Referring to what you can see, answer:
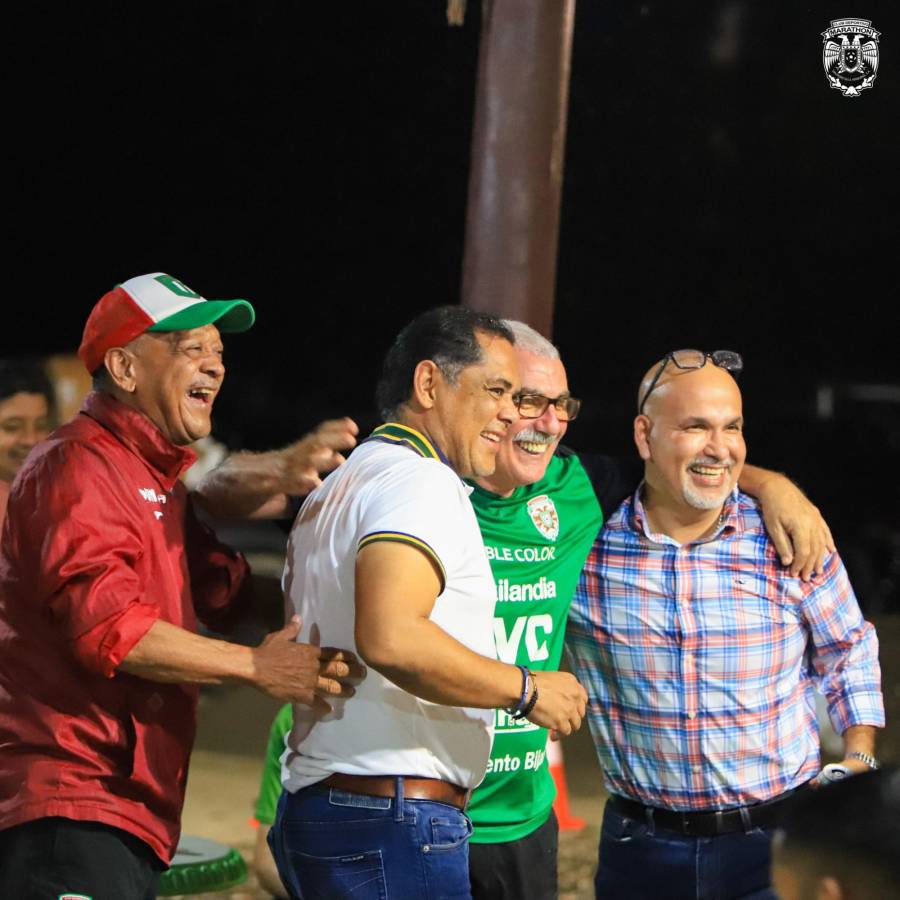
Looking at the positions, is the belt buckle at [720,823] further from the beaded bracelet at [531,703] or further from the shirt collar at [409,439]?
the shirt collar at [409,439]

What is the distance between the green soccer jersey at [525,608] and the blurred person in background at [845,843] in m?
1.64

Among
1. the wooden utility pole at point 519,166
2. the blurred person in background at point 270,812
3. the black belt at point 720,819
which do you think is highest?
the wooden utility pole at point 519,166

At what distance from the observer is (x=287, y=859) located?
8.73 ft

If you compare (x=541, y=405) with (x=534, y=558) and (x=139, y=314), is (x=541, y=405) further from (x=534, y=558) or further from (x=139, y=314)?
(x=139, y=314)

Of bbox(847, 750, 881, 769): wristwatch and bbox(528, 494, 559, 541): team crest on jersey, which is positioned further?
bbox(528, 494, 559, 541): team crest on jersey

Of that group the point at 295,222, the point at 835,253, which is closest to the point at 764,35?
the point at 835,253

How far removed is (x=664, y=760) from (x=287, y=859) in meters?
1.04

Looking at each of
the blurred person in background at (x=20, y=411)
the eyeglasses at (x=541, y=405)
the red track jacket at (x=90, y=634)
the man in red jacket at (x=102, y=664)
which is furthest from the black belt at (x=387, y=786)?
the blurred person in background at (x=20, y=411)

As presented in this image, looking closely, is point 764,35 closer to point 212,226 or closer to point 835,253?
point 835,253

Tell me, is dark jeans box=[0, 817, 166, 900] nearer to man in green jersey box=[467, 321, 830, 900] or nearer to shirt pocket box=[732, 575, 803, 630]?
man in green jersey box=[467, 321, 830, 900]

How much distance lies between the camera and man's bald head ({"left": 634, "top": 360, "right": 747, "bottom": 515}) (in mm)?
3400

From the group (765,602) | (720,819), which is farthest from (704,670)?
(720,819)

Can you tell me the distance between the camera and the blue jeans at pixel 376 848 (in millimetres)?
2512

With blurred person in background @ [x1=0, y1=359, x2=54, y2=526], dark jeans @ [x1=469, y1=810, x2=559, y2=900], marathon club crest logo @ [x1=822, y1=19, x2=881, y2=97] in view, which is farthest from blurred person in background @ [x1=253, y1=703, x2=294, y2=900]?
marathon club crest logo @ [x1=822, y1=19, x2=881, y2=97]
